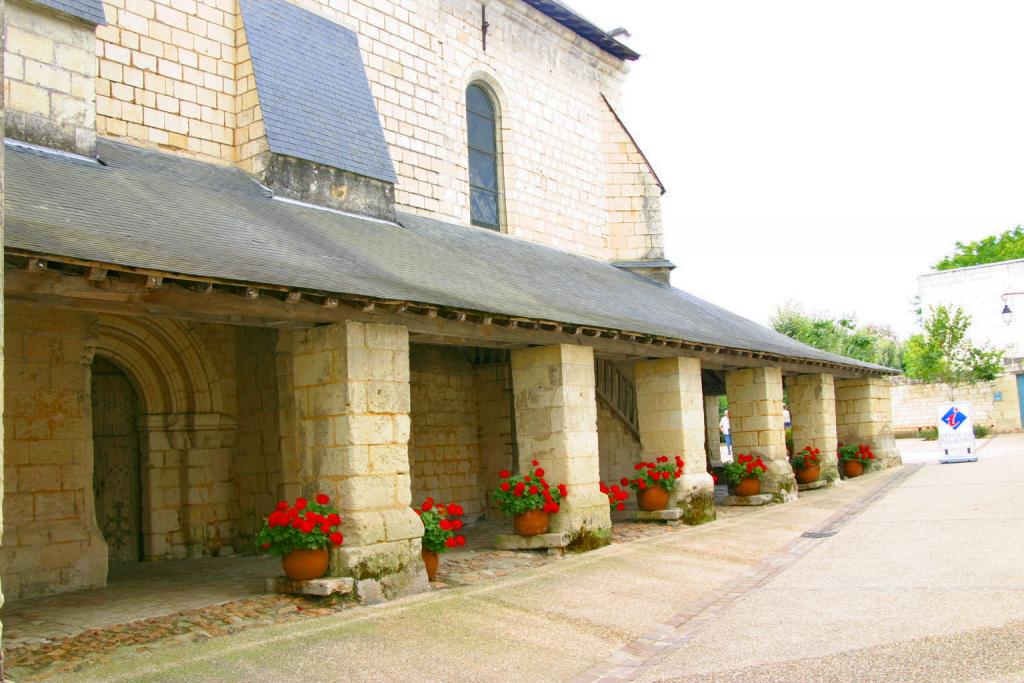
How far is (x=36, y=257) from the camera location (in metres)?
4.81

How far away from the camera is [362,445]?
7.01 meters

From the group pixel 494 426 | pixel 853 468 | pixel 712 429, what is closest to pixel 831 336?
pixel 712 429

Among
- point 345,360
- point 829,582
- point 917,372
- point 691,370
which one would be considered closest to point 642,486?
point 691,370

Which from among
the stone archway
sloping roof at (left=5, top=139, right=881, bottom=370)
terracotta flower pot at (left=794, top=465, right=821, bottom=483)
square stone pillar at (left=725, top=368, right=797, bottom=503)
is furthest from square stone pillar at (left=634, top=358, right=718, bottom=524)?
the stone archway

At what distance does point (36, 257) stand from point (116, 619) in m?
2.72

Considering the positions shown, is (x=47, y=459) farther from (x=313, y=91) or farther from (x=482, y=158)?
(x=482, y=158)

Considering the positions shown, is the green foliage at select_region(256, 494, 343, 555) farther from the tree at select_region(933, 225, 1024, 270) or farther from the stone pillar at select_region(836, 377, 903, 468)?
the tree at select_region(933, 225, 1024, 270)

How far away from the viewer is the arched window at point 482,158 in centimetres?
1310

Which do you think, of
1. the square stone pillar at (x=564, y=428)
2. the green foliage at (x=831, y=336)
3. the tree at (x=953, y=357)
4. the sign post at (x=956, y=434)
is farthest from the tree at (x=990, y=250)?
the square stone pillar at (x=564, y=428)

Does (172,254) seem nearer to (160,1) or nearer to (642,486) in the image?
(160,1)

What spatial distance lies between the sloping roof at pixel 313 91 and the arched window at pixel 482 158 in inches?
98.8

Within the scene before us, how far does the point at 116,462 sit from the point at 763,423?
28.2 ft

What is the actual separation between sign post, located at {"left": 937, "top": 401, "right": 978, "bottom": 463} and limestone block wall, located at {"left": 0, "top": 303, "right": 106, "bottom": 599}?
15895 mm

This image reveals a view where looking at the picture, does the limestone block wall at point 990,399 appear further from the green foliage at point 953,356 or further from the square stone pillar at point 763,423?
the square stone pillar at point 763,423
